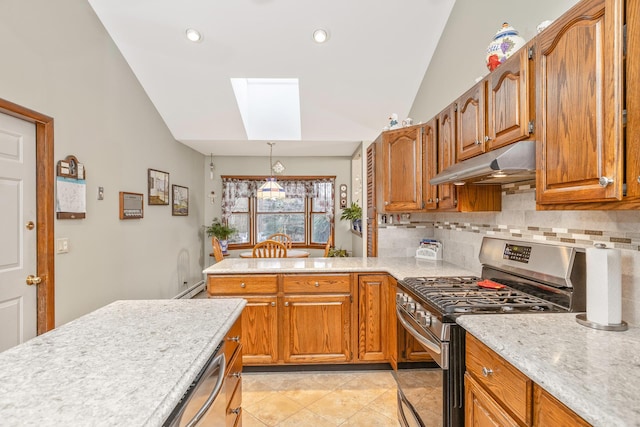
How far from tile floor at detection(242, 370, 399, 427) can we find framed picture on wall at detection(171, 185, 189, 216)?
9.25 feet

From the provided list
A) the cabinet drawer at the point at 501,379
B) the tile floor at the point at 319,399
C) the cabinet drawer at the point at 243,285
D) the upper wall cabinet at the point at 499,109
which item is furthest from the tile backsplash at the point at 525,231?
the cabinet drawer at the point at 243,285

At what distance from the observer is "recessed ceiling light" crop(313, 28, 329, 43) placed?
3027 mm

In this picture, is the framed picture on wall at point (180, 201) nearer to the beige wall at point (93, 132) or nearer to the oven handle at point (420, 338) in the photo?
the beige wall at point (93, 132)

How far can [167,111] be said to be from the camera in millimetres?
3955

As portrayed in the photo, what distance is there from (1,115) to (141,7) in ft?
4.93

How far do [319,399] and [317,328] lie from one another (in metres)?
0.51

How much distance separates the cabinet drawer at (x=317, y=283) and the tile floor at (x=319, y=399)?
71 cm

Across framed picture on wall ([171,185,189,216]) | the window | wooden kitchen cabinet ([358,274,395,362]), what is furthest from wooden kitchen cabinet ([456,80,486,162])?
the window

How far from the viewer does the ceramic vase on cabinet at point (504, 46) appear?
1.62m

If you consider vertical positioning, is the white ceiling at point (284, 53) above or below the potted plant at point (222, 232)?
above

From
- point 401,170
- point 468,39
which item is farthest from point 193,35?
point 468,39

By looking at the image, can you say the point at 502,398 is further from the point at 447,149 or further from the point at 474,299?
the point at 447,149

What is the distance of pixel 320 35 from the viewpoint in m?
3.05

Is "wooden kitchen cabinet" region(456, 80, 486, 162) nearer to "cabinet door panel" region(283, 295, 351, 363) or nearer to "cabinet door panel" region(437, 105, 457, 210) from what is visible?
"cabinet door panel" region(437, 105, 457, 210)
